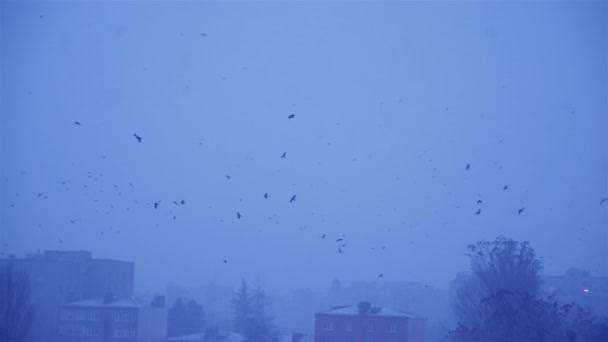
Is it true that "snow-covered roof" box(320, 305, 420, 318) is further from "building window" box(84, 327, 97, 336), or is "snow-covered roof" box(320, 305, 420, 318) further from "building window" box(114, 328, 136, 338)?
"building window" box(84, 327, 97, 336)

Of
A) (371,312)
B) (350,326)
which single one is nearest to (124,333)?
(350,326)

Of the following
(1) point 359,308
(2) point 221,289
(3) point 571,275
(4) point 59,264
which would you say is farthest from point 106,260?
(3) point 571,275

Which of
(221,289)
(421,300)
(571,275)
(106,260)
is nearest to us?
(106,260)

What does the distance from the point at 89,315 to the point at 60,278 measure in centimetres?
1296

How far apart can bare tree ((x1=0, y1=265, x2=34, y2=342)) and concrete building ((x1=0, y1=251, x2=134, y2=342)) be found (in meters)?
11.8

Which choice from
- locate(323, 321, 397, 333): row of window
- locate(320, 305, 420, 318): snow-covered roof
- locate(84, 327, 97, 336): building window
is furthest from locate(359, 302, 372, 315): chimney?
locate(84, 327, 97, 336): building window

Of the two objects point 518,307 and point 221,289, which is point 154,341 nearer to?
point 518,307

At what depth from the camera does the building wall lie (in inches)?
1469

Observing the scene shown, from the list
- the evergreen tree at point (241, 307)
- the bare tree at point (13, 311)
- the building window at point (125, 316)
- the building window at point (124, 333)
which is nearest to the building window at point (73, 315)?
the building window at point (125, 316)

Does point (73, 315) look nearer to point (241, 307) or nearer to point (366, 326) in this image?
point (241, 307)

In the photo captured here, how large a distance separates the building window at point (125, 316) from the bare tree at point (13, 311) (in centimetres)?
674

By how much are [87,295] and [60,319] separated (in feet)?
18.7

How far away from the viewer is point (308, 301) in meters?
85.8

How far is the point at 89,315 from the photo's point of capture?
42.3 meters
